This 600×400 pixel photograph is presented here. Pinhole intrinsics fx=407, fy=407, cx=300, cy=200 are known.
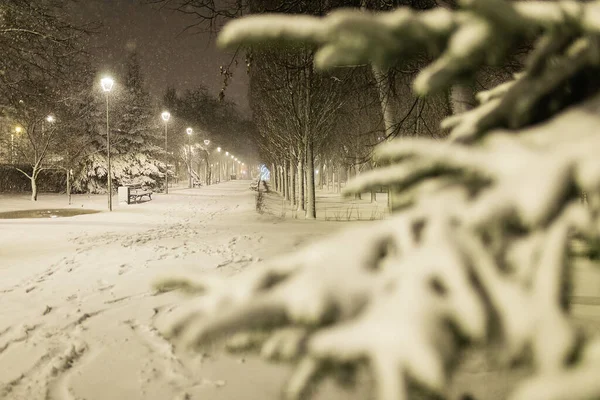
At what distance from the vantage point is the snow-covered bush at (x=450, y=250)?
32.1 inches

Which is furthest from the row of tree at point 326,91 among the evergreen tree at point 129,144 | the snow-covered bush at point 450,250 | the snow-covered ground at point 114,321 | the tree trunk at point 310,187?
the evergreen tree at point 129,144

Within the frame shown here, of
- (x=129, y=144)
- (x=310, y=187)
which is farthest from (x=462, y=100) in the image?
(x=129, y=144)

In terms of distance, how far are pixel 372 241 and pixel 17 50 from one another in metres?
10.2

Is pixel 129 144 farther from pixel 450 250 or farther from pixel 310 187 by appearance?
pixel 450 250

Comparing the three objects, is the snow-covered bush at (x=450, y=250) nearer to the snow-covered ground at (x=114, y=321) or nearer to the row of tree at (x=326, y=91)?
the snow-covered ground at (x=114, y=321)

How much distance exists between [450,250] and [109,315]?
15.9 ft

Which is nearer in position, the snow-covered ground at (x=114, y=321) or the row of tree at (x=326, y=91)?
the snow-covered ground at (x=114, y=321)

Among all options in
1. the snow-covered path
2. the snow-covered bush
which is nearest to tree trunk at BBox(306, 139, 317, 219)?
the snow-covered path

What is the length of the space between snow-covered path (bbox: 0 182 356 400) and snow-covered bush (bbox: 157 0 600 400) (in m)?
2.49

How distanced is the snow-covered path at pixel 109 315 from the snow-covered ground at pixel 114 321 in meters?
0.01

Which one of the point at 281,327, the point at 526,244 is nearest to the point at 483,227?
the point at 526,244

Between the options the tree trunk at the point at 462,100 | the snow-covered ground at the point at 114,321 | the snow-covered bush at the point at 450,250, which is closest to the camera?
the snow-covered bush at the point at 450,250

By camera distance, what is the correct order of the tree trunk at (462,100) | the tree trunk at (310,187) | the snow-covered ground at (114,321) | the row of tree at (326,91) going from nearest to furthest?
the snow-covered ground at (114,321) < the tree trunk at (462,100) < the row of tree at (326,91) < the tree trunk at (310,187)

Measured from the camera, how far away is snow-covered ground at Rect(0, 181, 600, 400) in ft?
10.6
